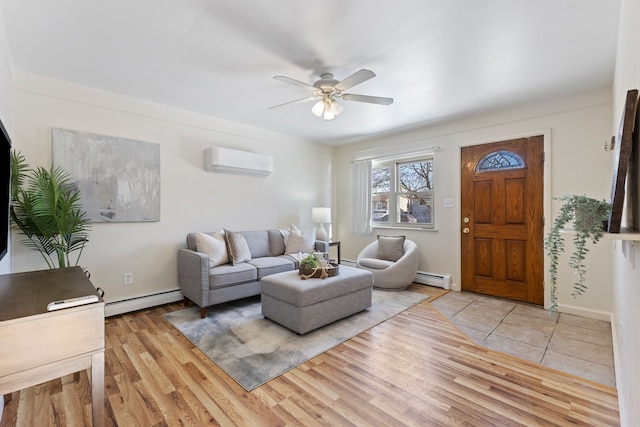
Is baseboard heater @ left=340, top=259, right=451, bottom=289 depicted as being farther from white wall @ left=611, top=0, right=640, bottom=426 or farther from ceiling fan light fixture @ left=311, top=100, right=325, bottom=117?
ceiling fan light fixture @ left=311, top=100, right=325, bottom=117

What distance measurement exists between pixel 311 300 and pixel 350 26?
221cm

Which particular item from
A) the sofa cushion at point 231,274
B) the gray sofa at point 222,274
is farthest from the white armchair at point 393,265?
the sofa cushion at point 231,274

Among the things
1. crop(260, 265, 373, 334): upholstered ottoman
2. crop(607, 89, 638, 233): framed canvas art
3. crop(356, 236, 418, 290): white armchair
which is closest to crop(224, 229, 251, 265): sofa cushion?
crop(260, 265, 373, 334): upholstered ottoman

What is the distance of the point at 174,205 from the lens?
143 inches

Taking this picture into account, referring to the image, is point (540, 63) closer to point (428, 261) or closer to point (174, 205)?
point (428, 261)

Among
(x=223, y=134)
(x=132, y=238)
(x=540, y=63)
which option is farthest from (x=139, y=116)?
(x=540, y=63)

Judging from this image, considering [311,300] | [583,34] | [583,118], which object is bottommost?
[311,300]

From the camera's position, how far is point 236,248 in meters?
3.57

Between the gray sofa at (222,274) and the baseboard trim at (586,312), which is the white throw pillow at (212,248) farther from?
the baseboard trim at (586,312)

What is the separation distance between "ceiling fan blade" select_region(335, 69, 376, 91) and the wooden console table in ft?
6.93

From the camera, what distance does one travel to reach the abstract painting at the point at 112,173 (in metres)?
2.92

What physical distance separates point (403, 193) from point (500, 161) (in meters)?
1.49

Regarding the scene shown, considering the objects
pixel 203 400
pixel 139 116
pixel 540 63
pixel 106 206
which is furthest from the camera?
pixel 139 116

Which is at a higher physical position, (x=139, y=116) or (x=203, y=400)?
(x=139, y=116)
